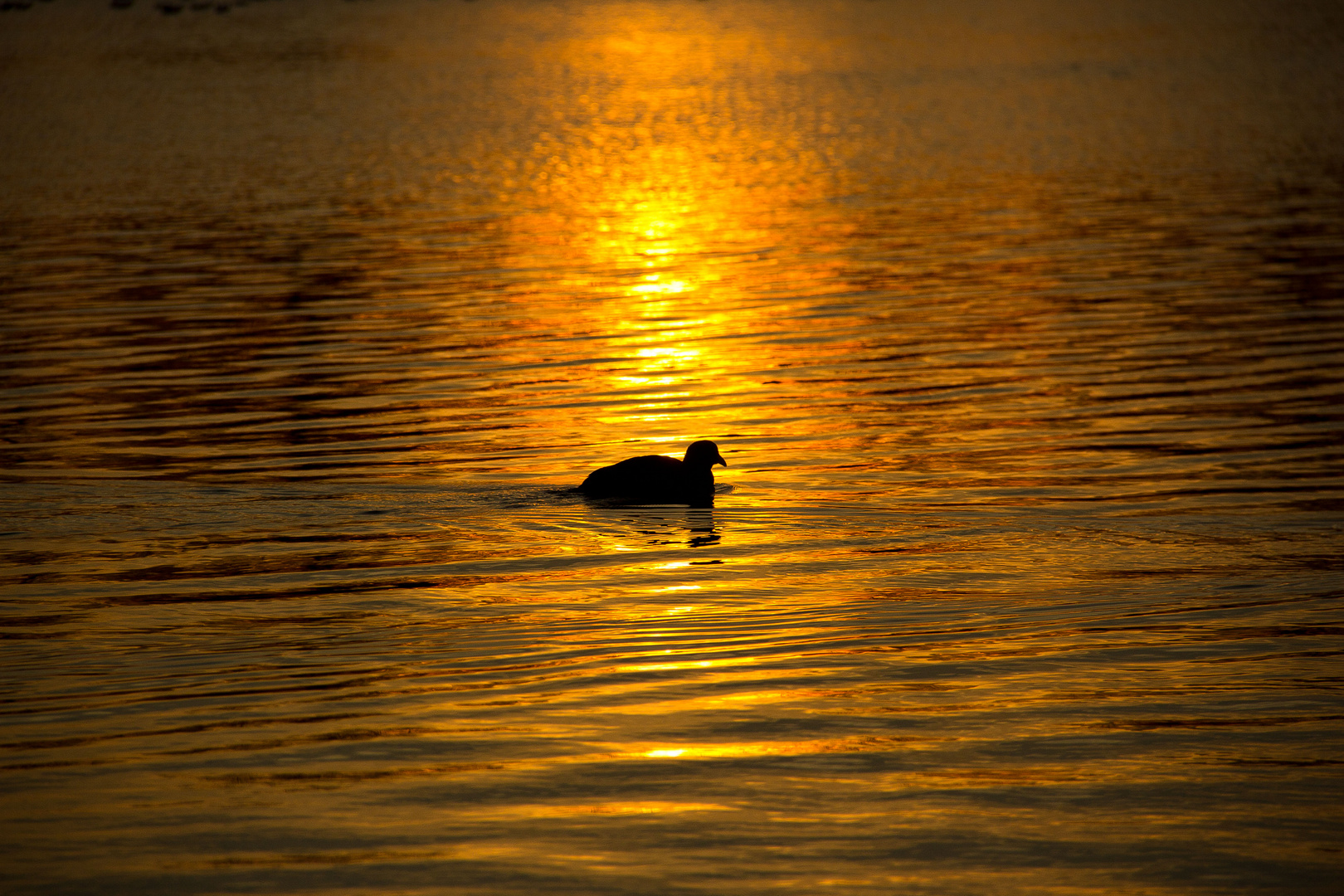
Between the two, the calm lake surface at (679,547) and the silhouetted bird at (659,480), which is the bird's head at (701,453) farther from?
the calm lake surface at (679,547)

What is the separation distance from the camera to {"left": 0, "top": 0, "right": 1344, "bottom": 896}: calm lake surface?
23.6 feet

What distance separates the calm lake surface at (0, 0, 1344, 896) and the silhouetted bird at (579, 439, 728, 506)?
0.59ft

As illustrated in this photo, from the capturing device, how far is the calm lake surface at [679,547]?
720 centimetres

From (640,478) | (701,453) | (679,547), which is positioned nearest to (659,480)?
(640,478)

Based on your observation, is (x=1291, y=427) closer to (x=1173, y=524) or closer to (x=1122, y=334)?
(x=1173, y=524)

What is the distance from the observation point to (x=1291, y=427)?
15.8m

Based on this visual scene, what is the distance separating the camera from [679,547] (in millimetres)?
11969

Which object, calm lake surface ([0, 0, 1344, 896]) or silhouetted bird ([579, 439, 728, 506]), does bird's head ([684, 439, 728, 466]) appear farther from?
calm lake surface ([0, 0, 1344, 896])

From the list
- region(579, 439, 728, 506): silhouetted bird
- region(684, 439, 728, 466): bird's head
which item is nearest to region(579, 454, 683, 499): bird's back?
region(579, 439, 728, 506): silhouetted bird

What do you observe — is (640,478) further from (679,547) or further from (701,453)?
(679,547)

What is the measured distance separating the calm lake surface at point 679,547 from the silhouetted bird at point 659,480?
7.1 inches

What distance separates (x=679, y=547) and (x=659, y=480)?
1.21 metres

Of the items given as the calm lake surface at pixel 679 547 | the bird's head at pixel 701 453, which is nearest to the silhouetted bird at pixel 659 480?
the bird's head at pixel 701 453

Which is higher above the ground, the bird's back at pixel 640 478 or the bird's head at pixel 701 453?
the bird's head at pixel 701 453
